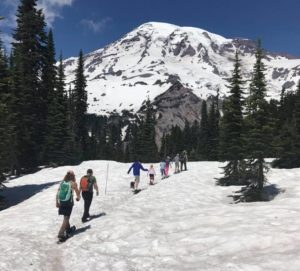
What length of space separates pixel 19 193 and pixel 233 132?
15.2 metres

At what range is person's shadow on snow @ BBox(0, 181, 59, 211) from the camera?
28356mm

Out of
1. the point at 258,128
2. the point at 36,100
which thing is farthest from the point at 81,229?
the point at 36,100

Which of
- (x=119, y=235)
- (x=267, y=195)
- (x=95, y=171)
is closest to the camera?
(x=119, y=235)

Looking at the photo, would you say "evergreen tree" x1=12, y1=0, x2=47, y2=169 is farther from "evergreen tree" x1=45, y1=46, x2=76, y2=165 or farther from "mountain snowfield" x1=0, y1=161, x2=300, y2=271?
"mountain snowfield" x1=0, y1=161, x2=300, y2=271

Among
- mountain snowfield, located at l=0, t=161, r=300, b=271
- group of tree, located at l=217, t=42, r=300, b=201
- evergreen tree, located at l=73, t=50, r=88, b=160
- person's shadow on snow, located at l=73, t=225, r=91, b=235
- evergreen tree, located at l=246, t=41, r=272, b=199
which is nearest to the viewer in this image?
mountain snowfield, located at l=0, t=161, r=300, b=271

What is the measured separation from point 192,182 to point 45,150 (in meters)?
21.5

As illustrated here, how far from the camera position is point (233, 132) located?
30688mm

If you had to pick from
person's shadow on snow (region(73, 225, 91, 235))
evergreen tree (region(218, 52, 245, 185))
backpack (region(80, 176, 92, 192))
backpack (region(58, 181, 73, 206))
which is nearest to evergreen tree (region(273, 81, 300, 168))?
evergreen tree (region(218, 52, 245, 185))

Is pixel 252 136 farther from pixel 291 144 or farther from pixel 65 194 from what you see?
pixel 65 194

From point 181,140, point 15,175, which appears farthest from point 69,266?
point 181,140

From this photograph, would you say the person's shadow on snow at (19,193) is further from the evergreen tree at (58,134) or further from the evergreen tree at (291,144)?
the evergreen tree at (291,144)

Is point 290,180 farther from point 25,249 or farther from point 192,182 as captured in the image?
point 25,249

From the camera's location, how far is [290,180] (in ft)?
99.8

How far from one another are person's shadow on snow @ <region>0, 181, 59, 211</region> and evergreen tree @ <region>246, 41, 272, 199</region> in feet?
46.5
